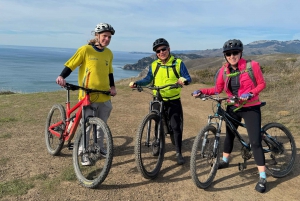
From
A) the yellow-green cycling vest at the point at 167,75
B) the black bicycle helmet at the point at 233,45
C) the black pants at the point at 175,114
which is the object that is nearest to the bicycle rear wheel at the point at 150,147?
the black pants at the point at 175,114

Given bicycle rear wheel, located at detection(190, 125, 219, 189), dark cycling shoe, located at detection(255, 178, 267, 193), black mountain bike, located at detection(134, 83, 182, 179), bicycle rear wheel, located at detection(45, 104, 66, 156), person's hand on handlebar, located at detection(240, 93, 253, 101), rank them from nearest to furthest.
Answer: person's hand on handlebar, located at detection(240, 93, 253, 101) < bicycle rear wheel, located at detection(190, 125, 219, 189) < dark cycling shoe, located at detection(255, 178, 267, 193) < black mountain bike, located at detection(134, 83, 182, 179) < bicycle rear wheel, located at detection(45, 104, 66, 156)

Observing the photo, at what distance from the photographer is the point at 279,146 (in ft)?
14.6

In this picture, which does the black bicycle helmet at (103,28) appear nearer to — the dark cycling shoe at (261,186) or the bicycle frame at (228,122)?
the bicycle frame at (228,122)

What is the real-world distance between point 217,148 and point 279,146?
1245mm

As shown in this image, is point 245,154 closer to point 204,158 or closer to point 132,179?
point 204,158

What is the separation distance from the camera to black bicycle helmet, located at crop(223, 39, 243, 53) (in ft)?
12.2

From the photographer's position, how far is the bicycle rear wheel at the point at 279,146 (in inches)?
172

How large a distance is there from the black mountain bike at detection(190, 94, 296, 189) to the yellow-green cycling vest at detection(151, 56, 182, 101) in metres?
0.73

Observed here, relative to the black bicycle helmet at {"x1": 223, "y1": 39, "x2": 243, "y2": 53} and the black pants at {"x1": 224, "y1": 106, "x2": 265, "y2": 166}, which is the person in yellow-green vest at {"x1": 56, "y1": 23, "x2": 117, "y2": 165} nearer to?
the black bicycle helmet at {"x1": 223, "y1": 39, "x2": 243, "y2": 53}

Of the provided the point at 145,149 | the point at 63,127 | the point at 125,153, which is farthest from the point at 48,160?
the point at 145,149

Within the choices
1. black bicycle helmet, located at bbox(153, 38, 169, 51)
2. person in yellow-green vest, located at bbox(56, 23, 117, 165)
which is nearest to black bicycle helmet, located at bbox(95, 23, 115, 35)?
person in yellow-green vest, located at bbox(56, 23, 117, 165)

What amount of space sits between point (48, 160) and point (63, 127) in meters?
0.64

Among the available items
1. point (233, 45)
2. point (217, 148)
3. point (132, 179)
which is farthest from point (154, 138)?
point (233, 45)

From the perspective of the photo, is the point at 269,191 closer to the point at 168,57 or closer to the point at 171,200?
the point at 171,200
